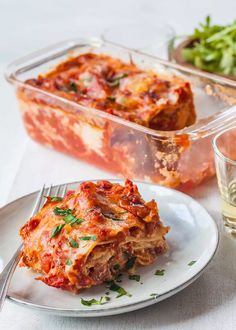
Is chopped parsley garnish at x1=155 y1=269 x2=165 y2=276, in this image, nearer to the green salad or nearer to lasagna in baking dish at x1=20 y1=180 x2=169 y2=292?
lasagna in baking dish at x1=20 y1=180 x2=169 y2=292

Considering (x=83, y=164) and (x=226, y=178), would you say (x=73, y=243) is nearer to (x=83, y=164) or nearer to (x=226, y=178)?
(x=226, y=178)

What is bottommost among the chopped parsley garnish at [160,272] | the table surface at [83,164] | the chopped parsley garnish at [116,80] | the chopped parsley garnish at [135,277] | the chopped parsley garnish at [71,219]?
the table surface at [83,164]

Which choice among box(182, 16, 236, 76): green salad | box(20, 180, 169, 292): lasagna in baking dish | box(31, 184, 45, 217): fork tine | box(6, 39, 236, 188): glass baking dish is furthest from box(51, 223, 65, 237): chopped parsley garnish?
box(182, 16, 236, 76): green salad

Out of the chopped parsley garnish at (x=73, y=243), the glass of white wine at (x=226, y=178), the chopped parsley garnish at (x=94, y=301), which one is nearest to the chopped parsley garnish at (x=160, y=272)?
the chopped parsley garnish at (x=94, y=301)

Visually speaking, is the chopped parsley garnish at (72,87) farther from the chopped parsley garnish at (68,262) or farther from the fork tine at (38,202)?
the chopped parsley garnish at (68,262)

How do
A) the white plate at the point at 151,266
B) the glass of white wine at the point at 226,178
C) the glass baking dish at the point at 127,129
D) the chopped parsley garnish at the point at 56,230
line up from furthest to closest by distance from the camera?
the glass baking dish at the point at 127,129, the glass of white wine at the point at 226,178, the chopped parsley garnish at the point at 56,230, the white plate at the point at 151,266

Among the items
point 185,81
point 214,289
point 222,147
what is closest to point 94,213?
point 214,289

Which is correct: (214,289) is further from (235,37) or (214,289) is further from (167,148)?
(235,37)

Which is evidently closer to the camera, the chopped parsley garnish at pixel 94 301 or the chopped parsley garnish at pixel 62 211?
the chopped parsley garnish at pixel 94 301
